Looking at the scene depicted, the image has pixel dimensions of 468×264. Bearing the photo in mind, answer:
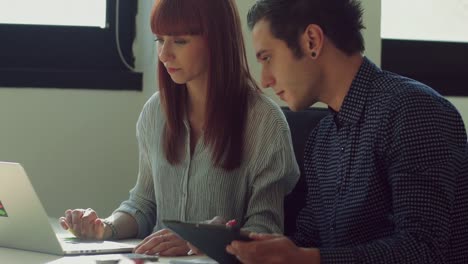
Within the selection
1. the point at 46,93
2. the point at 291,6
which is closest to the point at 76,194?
the point at 46,93

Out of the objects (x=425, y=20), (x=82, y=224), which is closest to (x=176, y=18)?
(x=82, y=224)

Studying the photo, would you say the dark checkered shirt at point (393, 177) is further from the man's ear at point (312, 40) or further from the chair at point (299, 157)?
the chair at point (299, 157)

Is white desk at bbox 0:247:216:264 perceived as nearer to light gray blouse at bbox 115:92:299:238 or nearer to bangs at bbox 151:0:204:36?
light gray blouse at bbox 115:92:299:238

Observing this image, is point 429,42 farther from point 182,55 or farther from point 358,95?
point 358,95

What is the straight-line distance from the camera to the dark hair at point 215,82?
2.03m

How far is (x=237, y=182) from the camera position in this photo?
6.75ft

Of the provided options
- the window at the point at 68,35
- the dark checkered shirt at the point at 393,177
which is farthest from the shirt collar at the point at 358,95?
the window at the point at 68,35

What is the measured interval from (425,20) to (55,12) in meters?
1.36

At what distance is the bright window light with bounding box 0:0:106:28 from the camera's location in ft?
9.37

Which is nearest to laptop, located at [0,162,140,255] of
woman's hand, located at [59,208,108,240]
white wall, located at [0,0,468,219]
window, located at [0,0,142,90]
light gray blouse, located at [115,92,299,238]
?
woman's hand, located at [59,208,108,240]

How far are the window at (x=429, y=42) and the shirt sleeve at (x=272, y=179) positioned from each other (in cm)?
112

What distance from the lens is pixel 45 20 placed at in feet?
9.49

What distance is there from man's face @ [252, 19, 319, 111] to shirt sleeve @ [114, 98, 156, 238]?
583 millimetres

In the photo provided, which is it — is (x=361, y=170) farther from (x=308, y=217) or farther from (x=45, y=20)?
(x=45, y=20)
